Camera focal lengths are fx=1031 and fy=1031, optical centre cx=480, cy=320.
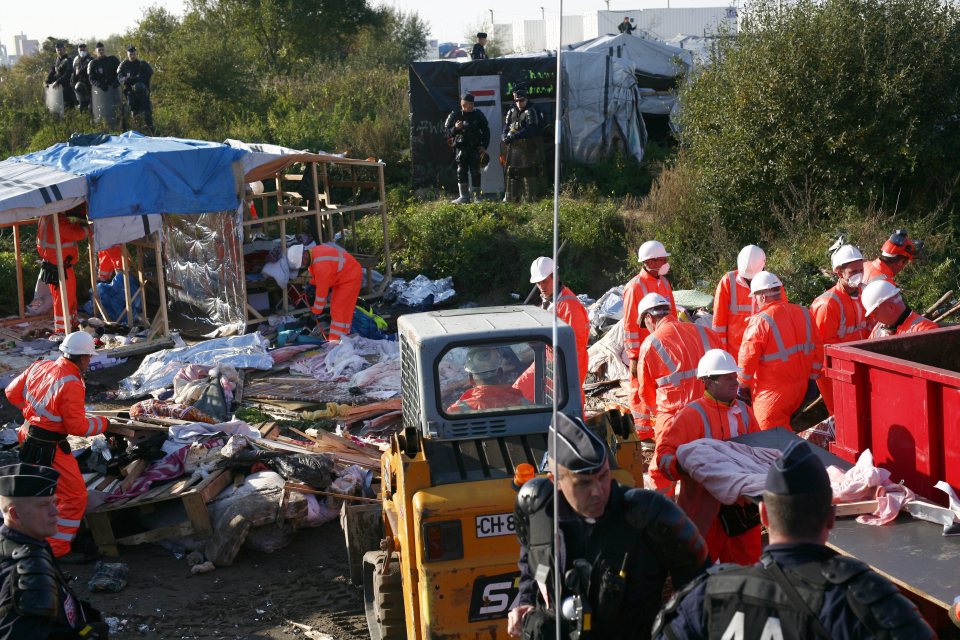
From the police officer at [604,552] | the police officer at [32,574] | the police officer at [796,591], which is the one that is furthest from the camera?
the police officer at [32,574]

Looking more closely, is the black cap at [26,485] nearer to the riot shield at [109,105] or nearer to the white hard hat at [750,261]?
the white hard hat at [750,261]

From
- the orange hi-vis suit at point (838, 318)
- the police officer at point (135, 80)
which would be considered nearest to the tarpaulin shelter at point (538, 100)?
the police officer at point (135, 80)

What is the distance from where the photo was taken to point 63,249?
47.3 ft

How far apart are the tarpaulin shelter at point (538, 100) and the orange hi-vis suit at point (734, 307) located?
36.3ft

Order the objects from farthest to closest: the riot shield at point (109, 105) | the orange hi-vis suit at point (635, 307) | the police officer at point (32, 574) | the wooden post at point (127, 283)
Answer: the riot shield at point (109, 105) < the wooden post at point (127, 283) < the orange hi-vis suit at point (635, 307) < the police officer at point (32, 574)

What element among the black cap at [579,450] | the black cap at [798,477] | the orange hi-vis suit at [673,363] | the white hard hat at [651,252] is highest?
the black cap at [798,477]

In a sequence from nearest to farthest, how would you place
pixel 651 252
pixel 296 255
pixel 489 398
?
pixel 489 398 → pixel 651 252 → pixel 296 255

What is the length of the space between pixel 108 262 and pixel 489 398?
37.7 ft

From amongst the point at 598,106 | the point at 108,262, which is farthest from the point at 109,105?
the point at 598,106

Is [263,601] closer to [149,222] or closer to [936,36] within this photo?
[149,222]

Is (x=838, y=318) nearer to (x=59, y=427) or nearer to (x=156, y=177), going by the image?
(x=59, y=427)

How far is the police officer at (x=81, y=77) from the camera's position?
23469 millimetres

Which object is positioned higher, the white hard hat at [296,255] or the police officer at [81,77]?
the police officer at [81,77]

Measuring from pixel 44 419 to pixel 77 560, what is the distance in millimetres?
1182
